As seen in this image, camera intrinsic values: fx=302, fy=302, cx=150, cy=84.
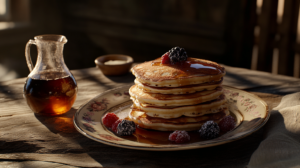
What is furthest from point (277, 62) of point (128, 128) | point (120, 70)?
point (128, 128)

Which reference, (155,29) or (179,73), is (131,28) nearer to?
(155,29)

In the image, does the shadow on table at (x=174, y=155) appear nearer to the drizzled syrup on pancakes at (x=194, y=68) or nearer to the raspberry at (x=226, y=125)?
the raspberry at (x=226, y=125)

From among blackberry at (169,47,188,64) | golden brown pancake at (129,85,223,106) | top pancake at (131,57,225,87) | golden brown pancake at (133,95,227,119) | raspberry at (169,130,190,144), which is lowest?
raspberry at (169,130,190,144)

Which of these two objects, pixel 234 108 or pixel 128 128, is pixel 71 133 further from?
pixel 234 108

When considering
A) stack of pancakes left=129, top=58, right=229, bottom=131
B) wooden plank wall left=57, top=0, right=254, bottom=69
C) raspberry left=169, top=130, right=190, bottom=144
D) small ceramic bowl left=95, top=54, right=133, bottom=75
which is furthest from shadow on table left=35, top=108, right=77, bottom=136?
wooden plank wall left=57, top=0, right=254, bottom=69

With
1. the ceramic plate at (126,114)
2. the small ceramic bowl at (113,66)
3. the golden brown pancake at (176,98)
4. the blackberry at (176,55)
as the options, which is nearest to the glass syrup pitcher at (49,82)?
the ceramic plate at (126,114)

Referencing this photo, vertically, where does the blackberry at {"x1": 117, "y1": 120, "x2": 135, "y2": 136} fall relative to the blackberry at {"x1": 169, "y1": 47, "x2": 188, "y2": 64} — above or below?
below

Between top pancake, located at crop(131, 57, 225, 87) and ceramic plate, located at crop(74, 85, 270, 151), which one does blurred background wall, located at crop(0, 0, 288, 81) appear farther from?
top pancake, located at crop(131, 57, 225, 87)

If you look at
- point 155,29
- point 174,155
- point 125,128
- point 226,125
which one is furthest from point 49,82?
point 155,29
